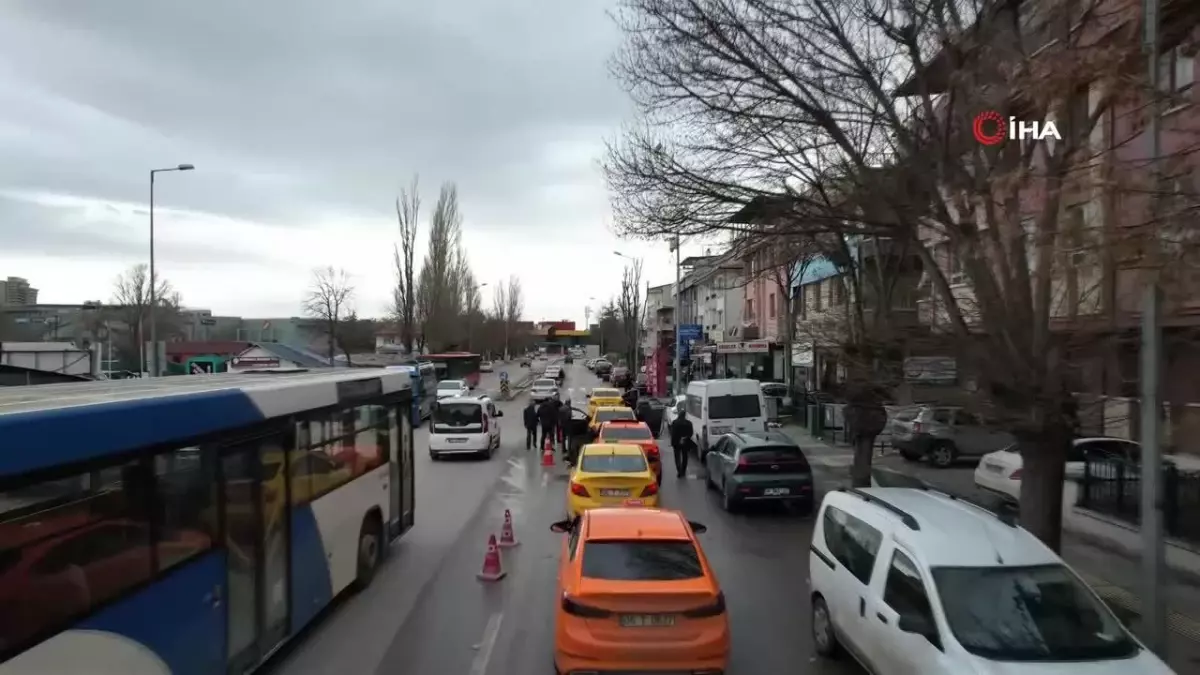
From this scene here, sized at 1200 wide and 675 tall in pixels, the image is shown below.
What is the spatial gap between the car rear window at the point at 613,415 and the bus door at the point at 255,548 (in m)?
18.1

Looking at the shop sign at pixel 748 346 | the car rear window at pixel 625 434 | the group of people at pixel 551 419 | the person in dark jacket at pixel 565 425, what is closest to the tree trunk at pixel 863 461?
the car rear window at pixel 625 434

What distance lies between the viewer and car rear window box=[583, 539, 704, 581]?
7.05 m

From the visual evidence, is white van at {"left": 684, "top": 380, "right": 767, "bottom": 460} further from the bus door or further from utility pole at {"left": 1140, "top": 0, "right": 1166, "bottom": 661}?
the bus door

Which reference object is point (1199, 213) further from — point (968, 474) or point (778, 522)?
point (968, 474)

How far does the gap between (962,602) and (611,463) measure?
8231 mm

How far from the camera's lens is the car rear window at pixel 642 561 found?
7051mm

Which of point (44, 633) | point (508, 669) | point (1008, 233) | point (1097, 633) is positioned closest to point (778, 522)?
point (1008, 233)

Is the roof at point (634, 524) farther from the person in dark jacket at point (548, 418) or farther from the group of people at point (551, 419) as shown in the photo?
the person in dark jacket at point (548, 418)

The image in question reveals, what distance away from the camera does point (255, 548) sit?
731 cm

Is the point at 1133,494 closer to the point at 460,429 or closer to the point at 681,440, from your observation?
the point at 681,440

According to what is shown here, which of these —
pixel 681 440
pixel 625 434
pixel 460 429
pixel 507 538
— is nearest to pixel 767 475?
pixel 625 434

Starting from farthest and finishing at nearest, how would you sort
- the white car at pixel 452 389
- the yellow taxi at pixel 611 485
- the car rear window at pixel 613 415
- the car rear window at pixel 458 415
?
the white car at pixel 452 389 → the car rear window at pixel 613 415 → the car rear window at pixel 458 415 → the yellow taxi at pixel 611 485

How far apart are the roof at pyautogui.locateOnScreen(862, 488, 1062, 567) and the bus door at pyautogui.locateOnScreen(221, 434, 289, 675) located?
5.12 meters

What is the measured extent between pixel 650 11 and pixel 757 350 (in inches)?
1532
